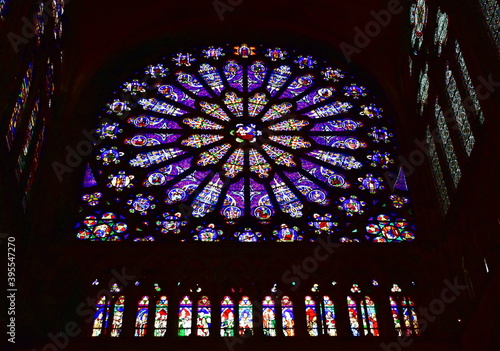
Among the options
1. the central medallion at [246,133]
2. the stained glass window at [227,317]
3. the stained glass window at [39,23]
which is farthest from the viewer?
the central medallion at [246,133]

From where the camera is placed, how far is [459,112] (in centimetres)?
1003

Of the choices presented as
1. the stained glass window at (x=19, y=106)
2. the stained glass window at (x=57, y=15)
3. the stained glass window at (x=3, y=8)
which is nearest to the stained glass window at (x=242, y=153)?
the stained glass window at (x=57, y=15)

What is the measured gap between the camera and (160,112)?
1295cm

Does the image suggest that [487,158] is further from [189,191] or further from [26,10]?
[26,10]

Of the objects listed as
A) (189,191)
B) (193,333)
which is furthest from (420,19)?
(193,333)

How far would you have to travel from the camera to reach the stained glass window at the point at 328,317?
30.6 ft

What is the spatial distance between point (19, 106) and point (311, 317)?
15.2 feet

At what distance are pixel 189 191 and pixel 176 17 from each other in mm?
4268

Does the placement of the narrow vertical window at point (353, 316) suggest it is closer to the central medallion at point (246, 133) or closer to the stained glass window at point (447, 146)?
the stained glass window at point (447, 146)

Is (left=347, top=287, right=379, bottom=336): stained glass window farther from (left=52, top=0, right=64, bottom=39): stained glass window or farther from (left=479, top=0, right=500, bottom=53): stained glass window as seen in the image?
(left=52, top=0, right=64, bottom=39): stained glass window

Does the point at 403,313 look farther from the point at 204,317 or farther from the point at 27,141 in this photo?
the point at 27,141

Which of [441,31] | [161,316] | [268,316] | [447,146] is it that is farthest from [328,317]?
[441,31]

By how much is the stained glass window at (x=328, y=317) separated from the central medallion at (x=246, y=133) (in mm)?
3642

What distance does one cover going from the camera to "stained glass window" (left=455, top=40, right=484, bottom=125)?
9172 millimetres
